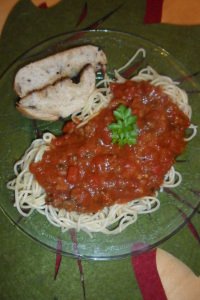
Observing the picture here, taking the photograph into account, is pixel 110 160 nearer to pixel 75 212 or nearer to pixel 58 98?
pixel 75 212

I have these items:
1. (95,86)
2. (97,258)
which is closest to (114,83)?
(95,86)

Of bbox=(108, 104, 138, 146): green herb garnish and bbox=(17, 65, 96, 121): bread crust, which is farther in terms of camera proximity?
bbox=(17, 65, 96, 121): bread crust

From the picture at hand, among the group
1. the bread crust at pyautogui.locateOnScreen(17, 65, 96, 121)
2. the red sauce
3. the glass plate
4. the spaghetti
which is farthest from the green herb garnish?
the glass plate

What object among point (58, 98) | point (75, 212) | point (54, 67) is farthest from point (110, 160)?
point (54, 67)

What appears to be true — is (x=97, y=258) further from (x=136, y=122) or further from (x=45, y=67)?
(x=45, y=67)

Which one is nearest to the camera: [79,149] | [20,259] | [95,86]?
[79,149]

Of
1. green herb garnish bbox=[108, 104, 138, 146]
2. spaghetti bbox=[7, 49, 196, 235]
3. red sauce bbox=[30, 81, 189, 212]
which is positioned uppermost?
green herb garnish bbox=[108, 104, 138, 146]

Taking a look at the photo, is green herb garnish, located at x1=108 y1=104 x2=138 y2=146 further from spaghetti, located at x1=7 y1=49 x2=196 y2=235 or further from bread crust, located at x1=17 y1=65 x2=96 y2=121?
bread crust, located at x1=17 y1=65 x2=96 y2=121
